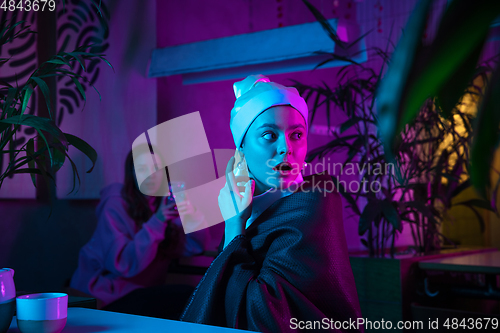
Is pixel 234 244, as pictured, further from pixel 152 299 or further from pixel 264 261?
pixel 152 299

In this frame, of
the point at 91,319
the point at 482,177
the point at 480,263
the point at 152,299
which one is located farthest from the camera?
the point at 480,263

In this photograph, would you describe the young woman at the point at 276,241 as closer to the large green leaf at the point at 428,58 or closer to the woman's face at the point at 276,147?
the woman's face at the point at 276,147

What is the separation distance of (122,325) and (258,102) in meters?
0.69

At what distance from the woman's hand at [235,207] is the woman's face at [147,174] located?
162cm

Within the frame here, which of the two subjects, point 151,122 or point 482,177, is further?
point 151,122

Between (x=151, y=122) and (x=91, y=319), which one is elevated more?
(x=151, y=122)

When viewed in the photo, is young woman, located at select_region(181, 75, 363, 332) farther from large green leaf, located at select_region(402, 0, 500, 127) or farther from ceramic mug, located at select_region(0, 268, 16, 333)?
large green leaf, located at select_region(402, 0, 500, 127)

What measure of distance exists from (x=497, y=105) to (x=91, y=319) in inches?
32.9

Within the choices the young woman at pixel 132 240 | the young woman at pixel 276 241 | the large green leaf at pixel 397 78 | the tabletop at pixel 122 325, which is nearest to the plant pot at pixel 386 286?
the young woman at pixel 132 240

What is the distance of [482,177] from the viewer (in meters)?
0.27

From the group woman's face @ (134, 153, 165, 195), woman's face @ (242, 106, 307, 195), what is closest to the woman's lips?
woman's face @ (242, 106, 307, 195)

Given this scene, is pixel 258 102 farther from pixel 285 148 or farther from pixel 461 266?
pixel 461 266

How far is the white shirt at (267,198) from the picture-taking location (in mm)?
1250

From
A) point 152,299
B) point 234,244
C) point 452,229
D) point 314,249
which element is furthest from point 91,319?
point 452,229
